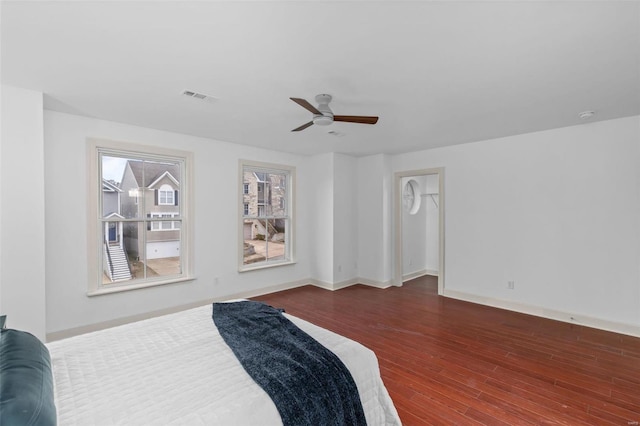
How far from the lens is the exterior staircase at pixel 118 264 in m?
3.88

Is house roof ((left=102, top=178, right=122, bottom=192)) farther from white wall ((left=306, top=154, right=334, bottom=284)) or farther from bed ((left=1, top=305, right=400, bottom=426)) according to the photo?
white wall ((left=306, top=154, right=334, bottom=284))

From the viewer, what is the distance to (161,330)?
6.93 ft

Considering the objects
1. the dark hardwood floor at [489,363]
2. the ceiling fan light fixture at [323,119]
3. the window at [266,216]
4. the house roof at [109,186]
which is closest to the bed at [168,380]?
the dark hardwood floor at [489,363]

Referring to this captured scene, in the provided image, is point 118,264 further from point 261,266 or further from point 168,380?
point 168,380

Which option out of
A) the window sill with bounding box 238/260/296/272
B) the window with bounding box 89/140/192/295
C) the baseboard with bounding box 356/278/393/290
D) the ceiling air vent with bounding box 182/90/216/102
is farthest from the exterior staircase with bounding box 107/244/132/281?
the baseboard with bounding box 356/278/393/290

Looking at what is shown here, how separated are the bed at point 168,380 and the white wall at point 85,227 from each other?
1963mm

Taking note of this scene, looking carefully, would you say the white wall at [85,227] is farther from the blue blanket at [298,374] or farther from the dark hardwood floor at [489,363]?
the blue blanket at [298,374]

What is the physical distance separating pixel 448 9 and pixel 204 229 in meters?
4.05

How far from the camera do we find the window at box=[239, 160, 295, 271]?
204 inches

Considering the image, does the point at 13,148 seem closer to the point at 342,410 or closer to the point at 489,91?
the point at 342,410

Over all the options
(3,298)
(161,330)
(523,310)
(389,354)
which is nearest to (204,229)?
(3,298)

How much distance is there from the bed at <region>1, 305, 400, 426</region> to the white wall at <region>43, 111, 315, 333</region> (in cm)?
196

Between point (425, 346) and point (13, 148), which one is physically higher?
point (13, 148)

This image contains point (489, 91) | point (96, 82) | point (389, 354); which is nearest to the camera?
point (96, 82)
